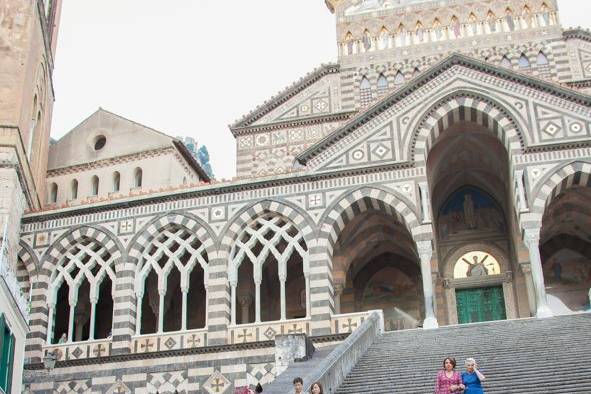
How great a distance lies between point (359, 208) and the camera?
84.7ft

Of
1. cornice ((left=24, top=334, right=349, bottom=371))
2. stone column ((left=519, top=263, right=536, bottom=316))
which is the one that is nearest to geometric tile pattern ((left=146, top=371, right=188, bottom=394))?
cornice ((left=24, top=334, right=349, bottom=371))

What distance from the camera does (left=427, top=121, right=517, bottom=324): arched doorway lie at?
27516 millimetres

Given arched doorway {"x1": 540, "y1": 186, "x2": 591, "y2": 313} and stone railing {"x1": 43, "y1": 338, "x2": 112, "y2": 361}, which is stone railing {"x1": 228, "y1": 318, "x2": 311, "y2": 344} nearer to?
stone railing {"x1": 43, "y1": 338, "x2": 112, "y2": 361}

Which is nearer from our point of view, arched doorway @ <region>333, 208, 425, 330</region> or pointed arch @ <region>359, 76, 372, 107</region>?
arched doorway @ <region>333, 208, 425, 330</region>

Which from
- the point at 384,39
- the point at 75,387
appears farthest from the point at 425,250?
the point at 384,39

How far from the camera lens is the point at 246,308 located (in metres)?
28.3

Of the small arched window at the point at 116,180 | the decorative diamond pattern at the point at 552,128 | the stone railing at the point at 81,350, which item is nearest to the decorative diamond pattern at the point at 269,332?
the stone railing at the point at 81,350

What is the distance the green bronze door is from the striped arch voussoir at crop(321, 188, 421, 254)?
4.30 m

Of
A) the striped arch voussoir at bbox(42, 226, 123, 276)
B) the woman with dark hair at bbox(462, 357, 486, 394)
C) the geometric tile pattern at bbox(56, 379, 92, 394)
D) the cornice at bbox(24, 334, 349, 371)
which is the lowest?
the woman with dark hair at bbox(462, 357, 486, 394)

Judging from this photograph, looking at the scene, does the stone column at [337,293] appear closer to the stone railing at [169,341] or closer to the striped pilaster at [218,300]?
the striped pilaster at [218,300]

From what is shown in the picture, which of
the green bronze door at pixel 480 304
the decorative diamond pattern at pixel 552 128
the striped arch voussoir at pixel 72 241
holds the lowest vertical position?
the green bronze door at pixel 480 304

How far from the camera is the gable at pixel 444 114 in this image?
82.4ft

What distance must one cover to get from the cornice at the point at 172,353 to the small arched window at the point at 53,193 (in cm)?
1006

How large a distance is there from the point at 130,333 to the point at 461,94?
12498 mm
